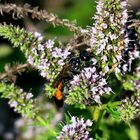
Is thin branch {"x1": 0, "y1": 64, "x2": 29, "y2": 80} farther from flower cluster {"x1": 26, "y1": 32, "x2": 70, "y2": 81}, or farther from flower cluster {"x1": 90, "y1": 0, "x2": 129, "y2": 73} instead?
flower cluster {"x1": 90, "y1": 0, "x2": 129, "y2": 73}

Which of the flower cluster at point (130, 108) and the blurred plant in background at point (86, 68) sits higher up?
the blurred plant in background at point (86, 68)

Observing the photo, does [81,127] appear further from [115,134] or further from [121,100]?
[115,134]

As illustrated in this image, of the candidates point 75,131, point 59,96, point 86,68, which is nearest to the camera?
point 75,131

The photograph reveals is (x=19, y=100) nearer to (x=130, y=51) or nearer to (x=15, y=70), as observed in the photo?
(x=15, y=70)

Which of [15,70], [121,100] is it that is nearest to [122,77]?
[121,100]

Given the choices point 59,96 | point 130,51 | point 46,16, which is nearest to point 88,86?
point 59,96

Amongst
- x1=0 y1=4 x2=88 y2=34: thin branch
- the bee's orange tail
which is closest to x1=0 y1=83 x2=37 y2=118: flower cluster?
the bee's orange tail

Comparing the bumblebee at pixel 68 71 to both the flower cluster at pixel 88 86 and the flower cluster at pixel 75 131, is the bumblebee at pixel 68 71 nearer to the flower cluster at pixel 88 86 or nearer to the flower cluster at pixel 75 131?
the flower cluster at pixel 88 86

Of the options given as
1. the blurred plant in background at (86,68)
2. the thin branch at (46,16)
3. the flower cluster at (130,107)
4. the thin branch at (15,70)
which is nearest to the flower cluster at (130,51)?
the blurred plant in background at (86,68)
